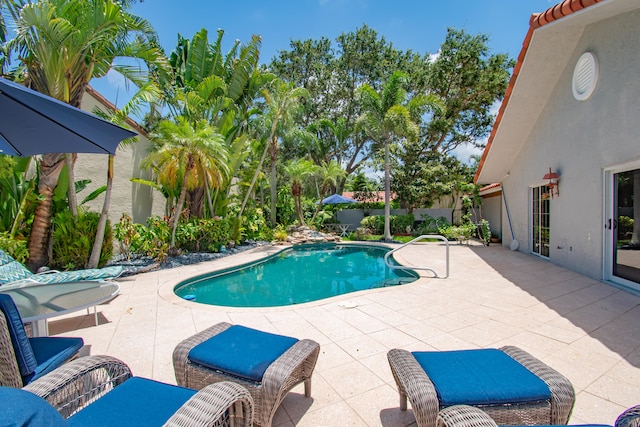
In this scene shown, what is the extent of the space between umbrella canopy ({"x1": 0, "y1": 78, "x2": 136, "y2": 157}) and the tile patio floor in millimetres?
2698

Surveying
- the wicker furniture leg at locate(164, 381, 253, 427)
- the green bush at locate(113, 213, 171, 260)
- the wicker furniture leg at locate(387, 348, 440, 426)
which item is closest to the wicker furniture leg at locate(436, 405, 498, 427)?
the wicker furniture leg at locate(387, 348, 440, 426)

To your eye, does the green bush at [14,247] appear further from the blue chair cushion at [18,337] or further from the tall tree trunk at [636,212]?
the tall tree trunk at [636,212]

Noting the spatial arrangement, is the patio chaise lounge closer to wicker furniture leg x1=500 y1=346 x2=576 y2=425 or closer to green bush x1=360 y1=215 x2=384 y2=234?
wicker furniture leg x1=500 y1=346 x2=576 y2=425

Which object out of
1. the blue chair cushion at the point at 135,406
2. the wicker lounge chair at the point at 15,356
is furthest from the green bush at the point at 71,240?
the blue chair cushion at the point at 135,406

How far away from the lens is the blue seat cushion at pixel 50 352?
8.07ft

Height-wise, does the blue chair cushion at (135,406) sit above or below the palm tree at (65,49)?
below

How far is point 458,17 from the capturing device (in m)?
20.3

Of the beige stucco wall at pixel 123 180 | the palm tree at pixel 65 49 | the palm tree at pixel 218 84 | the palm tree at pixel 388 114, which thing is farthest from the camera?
the palm tree at pixel 388 114

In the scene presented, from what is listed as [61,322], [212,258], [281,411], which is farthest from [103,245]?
[281,411]

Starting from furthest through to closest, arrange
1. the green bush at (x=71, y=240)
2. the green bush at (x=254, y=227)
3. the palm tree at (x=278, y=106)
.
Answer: the green bush at (x=254, y=227), the palm tree at (x=278, y=106), the green bush at (x=71, y=240)

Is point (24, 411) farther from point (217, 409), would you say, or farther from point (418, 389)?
point (418, 389)

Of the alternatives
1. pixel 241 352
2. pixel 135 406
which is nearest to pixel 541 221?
pixel 241 352

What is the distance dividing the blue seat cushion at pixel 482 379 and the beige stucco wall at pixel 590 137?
21.7ft

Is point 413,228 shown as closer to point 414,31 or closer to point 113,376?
point 414,31
